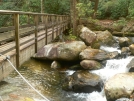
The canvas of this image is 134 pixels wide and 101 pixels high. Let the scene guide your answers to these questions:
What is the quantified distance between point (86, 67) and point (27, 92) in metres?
3.87

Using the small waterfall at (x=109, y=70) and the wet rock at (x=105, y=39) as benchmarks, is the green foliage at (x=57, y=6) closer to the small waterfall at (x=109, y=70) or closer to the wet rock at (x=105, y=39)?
the wet rock at (x=105, y=39)

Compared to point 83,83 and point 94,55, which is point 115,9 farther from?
point 83,83

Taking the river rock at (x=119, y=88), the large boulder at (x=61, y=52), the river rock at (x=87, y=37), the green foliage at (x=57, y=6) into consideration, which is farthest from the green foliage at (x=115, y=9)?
the river rock at (x=119, y=88)

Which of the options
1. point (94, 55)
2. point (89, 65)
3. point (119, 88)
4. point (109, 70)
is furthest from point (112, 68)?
point (119, 88)

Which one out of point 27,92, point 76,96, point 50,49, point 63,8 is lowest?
point 76,96

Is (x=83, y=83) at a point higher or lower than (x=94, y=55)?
lower

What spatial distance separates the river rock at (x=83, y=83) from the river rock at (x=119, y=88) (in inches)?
29.8

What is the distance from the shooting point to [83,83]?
8.12 metres

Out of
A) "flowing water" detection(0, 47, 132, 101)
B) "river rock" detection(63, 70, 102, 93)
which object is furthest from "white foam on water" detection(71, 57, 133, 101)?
"river rock" detection(63, 70, 102, 93)

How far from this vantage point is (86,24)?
63.1 feet

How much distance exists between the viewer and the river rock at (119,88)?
718 centimetres

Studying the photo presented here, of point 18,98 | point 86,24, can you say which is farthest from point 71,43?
point 86,24

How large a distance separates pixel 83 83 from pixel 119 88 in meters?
1.43

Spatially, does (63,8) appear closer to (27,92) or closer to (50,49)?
(50,49)
